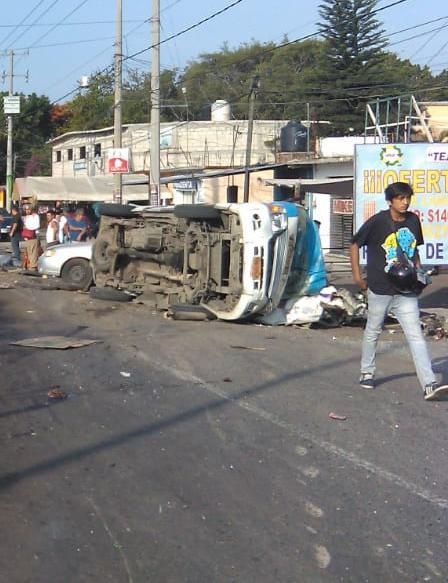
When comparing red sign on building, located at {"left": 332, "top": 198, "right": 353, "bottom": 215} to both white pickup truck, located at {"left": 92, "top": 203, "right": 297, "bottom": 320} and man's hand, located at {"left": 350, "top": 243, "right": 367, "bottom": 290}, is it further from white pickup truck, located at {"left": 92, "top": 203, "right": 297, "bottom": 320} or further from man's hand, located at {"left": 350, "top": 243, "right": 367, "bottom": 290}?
man's hand, located at {"left": 350, "top": 243, "right": 367, "bottom": 290}

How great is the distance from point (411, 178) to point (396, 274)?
6.01m

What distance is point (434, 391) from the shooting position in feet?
23.7

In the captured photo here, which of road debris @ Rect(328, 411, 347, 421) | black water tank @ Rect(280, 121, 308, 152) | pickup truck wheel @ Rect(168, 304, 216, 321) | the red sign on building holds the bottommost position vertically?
road debris @ Rect(328, 411, 347, 421)

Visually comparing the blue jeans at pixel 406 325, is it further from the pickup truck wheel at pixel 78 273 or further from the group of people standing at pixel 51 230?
the group of people standing at pixel 51 230

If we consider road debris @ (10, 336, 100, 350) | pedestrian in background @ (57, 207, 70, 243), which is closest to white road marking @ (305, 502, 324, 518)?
road debris @ (10, 336, 100, 350)

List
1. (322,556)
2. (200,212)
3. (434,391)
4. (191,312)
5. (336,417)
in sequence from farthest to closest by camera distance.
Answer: (191,312) → (200,212) → (434,391) → (336,417) → (322,556)

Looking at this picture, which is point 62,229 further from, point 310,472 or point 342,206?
point 310,472

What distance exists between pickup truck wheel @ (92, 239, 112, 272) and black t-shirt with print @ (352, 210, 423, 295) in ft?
24.6

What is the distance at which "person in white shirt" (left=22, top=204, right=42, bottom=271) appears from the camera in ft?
67.6

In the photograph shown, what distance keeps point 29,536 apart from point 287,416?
2931mm

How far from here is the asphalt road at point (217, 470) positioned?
163 inches

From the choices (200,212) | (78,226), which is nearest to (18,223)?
(78,226)

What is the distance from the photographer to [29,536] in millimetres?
4387

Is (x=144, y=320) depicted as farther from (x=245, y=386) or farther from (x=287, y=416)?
(x=287, y=416)
